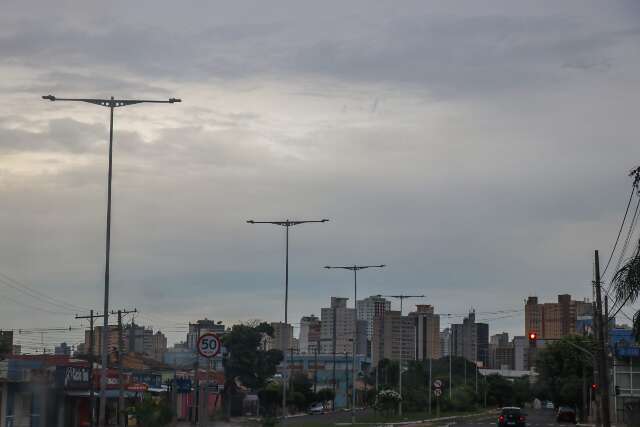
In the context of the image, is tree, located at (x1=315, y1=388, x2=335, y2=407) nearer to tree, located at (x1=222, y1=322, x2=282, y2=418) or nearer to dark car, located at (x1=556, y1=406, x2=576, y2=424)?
tree, located at (x1=222, y1=322, x2=282, y2=418)

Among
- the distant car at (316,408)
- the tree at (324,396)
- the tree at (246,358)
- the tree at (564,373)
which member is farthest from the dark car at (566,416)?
the tree at (324,396)

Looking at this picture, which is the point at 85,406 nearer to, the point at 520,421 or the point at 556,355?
the point at 520,421

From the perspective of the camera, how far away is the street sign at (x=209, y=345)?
1143 inches

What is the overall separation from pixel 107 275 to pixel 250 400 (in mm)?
76460

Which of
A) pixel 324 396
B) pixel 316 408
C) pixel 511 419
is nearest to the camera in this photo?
pixel 511 419

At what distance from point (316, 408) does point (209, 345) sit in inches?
4168

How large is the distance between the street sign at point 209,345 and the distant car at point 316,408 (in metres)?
101

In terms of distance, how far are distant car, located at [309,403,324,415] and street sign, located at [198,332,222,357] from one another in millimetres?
101349

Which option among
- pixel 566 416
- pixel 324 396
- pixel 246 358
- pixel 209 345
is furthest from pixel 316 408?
pixel 209 345

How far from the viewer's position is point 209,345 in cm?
2912

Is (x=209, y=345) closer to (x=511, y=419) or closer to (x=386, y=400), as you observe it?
(x=511, y=419)

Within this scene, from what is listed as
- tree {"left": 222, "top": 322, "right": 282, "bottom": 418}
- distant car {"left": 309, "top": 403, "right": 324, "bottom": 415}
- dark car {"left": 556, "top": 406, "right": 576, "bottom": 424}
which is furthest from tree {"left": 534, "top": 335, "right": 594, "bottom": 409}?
tree {"left": 222, "top": 322, "right": 282, "bottom": 418}

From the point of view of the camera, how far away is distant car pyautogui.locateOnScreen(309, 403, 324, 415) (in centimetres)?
13006

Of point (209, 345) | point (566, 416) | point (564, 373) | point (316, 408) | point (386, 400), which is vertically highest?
point (209, 345)
